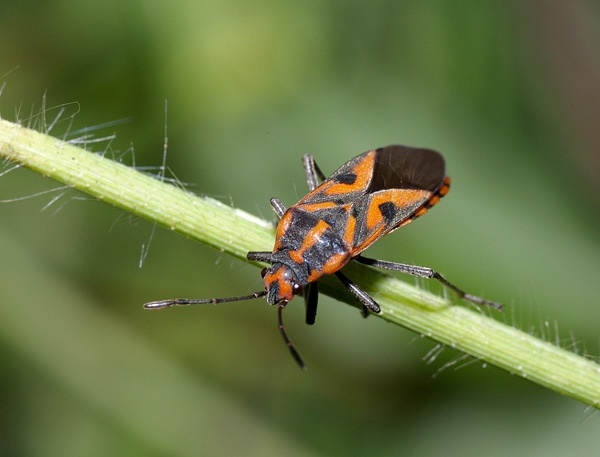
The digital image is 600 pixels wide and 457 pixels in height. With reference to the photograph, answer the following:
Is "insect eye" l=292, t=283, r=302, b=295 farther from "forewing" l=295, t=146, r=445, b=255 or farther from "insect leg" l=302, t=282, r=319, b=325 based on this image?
"forewing" l=295, t=146, r=445, b=255

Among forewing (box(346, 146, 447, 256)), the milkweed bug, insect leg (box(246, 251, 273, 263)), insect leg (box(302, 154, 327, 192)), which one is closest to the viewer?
insect leg (box(246, 251, 273, 263))

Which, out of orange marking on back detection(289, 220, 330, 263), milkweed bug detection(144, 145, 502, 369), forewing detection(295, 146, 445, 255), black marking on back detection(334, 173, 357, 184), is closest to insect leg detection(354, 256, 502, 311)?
milkweed bug detection(144, 145, 502, 369)

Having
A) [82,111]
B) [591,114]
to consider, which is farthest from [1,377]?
[591,114]

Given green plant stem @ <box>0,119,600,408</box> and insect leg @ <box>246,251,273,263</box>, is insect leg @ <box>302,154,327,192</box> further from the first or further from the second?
green plant stem @ <box>0,119,600,408</box>

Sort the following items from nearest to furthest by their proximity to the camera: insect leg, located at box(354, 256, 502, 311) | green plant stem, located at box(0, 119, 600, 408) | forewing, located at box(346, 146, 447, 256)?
green plant stem, located at box(0, 119, 600, 408) < insect leg, located at box(354, 256, 502, 311) < forewing, located at box(346, 146, 447, 256)

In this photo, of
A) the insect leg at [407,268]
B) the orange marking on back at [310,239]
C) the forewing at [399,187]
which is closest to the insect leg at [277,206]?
the orange marking on back at [310,239]

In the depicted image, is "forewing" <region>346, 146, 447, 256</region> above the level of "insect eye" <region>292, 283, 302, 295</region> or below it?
above

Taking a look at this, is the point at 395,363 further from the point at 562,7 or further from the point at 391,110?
the point at 562,7

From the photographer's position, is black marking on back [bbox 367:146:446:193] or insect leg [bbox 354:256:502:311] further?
black marking on back [bbox 367:146:446:193]
